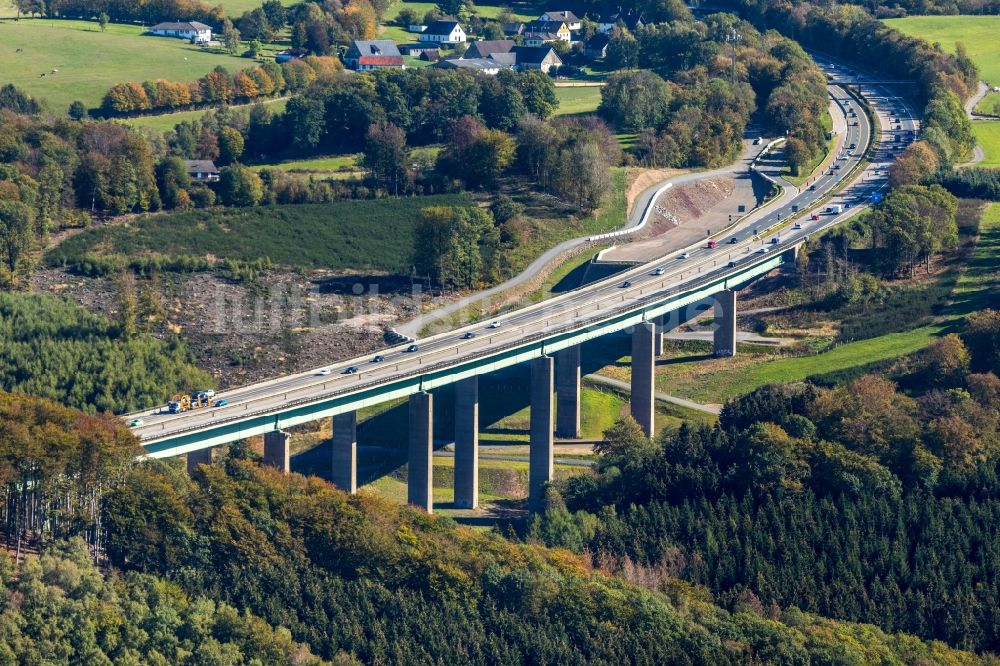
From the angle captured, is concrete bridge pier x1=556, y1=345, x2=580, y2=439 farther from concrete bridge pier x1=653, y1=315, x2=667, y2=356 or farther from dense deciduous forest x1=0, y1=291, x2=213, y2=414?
dense deciduous forest x1=0, y1=291, x2=213, y2=414

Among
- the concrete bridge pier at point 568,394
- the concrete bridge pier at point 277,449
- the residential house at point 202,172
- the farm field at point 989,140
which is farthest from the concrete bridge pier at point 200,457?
the farm field at point 989,140

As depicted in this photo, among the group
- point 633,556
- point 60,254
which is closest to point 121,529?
point 633,556

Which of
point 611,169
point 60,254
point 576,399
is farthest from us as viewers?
point 611,169

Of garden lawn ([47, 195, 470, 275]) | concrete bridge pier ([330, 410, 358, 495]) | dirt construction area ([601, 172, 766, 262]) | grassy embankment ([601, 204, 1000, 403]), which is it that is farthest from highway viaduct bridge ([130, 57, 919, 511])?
garden lawn ([47, 195, 470, 275])

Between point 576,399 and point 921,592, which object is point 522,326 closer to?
point 576,399

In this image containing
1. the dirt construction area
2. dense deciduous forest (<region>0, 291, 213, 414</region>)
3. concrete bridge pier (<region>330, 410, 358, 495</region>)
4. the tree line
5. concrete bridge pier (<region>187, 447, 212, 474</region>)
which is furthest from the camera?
the tree line

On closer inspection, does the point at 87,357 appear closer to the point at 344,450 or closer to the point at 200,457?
the point at 200,457

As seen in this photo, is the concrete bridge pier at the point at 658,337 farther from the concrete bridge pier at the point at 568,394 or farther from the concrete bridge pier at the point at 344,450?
the concrete bridge pier at the point at 344,450
